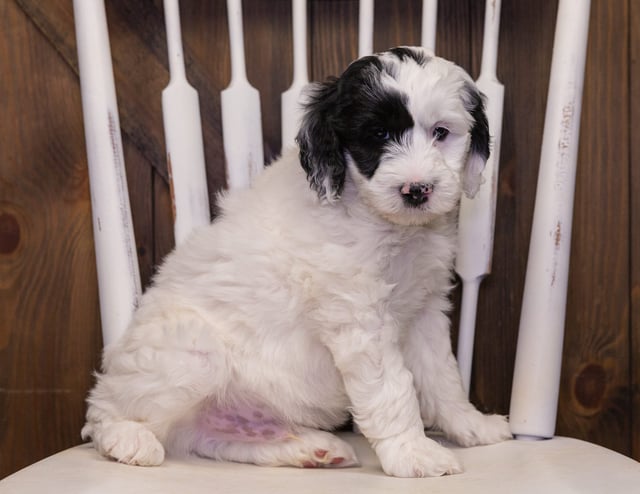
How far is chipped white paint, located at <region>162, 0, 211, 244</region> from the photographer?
1402 mm

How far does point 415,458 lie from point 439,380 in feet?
0.88

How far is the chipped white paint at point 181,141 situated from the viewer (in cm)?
140

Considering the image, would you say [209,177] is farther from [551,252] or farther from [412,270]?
[551,252]

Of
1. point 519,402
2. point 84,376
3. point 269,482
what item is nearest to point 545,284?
point 519,402

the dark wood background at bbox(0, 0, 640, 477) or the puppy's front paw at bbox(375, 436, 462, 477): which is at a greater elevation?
the dark wood background at bbox(0, 0, 640, 477)

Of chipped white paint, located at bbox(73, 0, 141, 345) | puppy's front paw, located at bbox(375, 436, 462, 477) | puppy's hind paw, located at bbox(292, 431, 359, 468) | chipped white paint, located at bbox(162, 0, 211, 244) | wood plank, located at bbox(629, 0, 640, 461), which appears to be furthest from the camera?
wood plank, located at bbox(629, 0, 640, 461)

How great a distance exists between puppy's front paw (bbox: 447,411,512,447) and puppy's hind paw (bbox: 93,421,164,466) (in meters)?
0.47

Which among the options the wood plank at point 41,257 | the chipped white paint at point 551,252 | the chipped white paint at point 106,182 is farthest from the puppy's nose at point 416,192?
the wood plank at point 41,257

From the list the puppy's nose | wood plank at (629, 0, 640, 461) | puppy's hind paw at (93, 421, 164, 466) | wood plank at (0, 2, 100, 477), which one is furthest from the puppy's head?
wood plank at (0, 2, 100, 477)

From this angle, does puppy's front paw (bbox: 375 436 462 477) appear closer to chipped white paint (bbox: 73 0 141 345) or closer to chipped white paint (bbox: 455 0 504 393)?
chipped white paint (bbox: 455 0 504 393)

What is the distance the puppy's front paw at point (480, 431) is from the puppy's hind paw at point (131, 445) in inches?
18.5

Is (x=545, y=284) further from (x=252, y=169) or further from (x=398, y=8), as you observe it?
(x=398, y=8)

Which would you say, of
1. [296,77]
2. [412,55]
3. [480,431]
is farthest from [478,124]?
[480,431]

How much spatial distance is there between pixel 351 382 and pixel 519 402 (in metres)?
0.27
